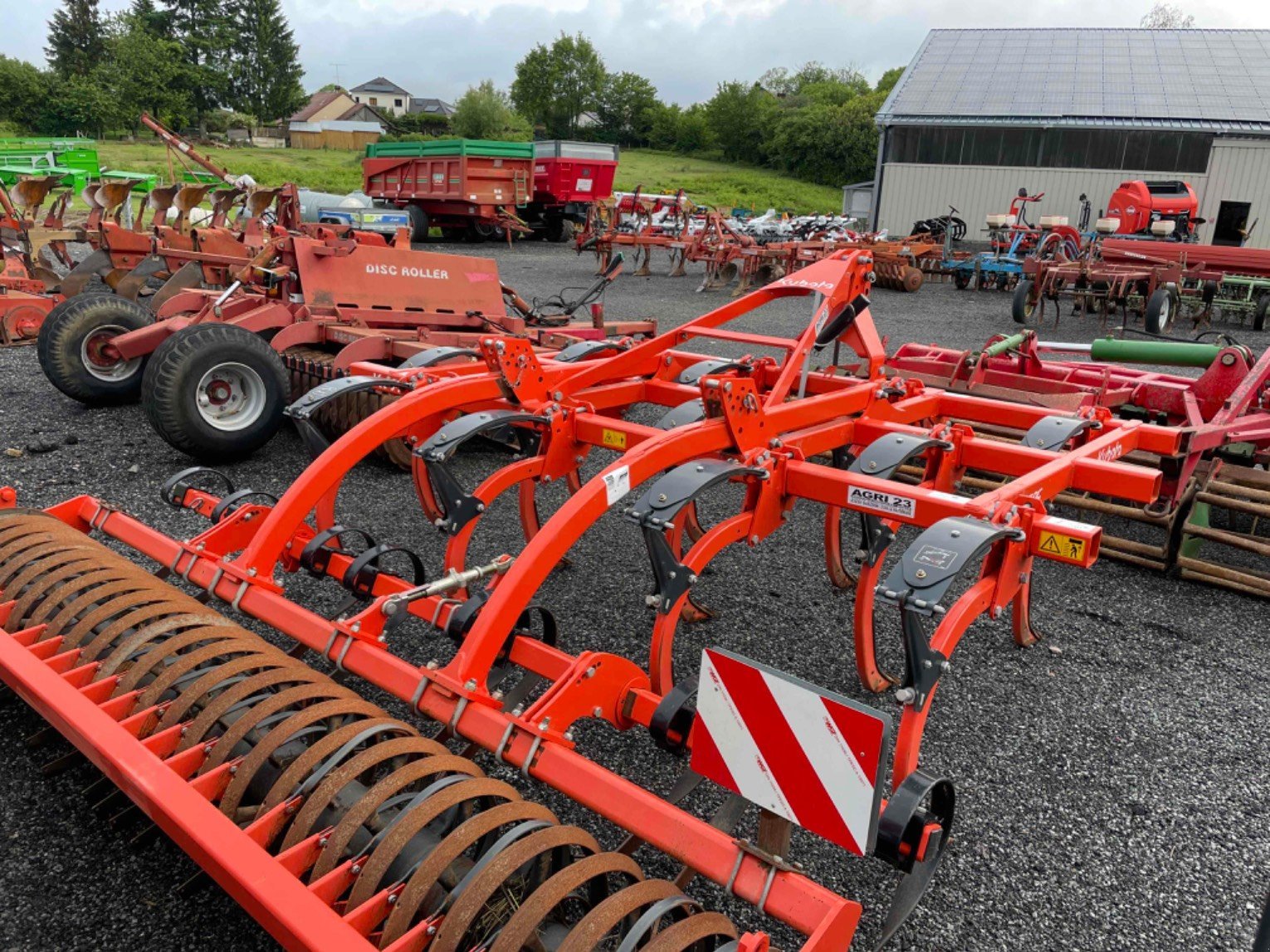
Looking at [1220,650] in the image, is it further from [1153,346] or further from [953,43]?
[953,43]

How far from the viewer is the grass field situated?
100 ft

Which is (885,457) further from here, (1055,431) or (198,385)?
(198,385)

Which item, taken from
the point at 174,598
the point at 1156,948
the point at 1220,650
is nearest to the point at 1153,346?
the point at 1220,650

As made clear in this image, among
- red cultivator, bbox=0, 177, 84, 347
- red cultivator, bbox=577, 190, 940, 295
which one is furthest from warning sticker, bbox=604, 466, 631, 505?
red cultivator, bbox=577, 190, 940, 295

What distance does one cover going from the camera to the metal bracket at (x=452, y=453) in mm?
3252

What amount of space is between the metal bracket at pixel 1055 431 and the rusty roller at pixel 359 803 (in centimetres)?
233

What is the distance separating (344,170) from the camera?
113 ft

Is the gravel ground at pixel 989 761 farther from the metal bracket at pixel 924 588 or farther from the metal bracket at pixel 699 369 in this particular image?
the metal bracket at pixel 699 369

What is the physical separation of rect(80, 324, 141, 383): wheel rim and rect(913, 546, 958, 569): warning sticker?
20.8ft

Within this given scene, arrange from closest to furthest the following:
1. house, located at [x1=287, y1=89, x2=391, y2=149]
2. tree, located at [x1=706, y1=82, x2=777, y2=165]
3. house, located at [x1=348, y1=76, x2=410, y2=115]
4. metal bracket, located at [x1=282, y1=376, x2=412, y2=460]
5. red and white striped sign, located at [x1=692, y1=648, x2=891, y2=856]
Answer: red and white striped sign, located at [x1=692, y1=648, x2=891, y2=856]
metal bracket, located at [x1=282, y1=376, x2=412, y2=460]
house, located at [x1=287, y1=89, x2=391, y2=149]
tree, located at [x1=706, y1=82, x2=777, y2=165]
house, located at [x1=348, y1=76, x2=410, y2=115]

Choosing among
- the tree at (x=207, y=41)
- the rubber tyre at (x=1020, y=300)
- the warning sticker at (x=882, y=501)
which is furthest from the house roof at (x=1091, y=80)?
the tree at (x=207, y=41)

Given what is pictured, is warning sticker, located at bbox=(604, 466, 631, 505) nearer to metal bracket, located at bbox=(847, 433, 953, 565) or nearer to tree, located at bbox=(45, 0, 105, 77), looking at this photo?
metal bracket, located at bbox=(847, 433, 953, 565)

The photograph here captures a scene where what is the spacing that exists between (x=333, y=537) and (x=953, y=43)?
30.3 m

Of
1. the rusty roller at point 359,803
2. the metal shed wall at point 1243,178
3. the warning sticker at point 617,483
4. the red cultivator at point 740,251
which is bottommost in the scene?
the rusty roller at point 359,803
